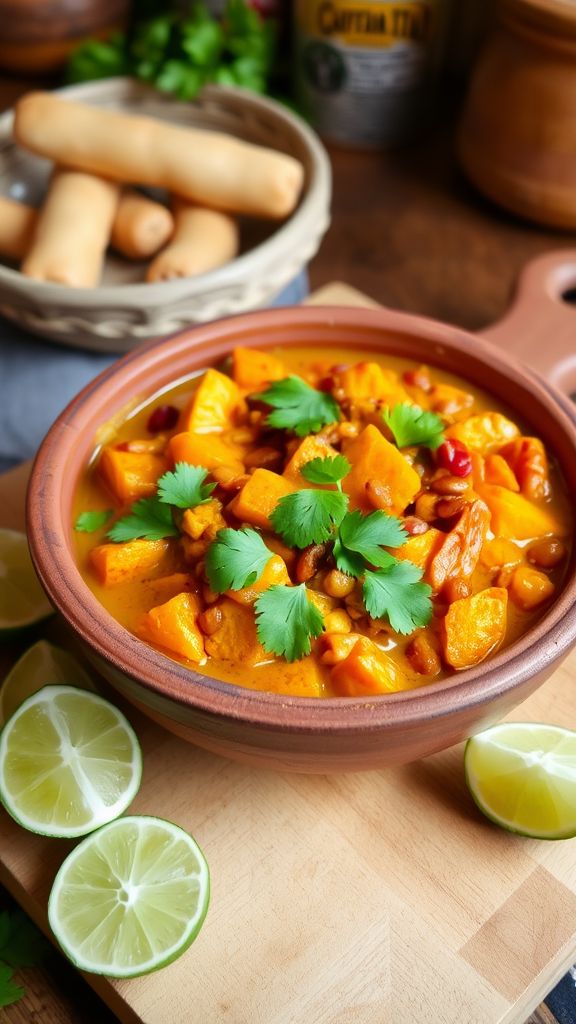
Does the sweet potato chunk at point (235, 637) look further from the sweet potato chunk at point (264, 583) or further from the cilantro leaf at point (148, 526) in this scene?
the cilantro leaf at point (148, 526)

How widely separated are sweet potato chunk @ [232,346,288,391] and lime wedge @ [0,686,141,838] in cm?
86

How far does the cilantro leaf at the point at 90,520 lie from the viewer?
227 cm

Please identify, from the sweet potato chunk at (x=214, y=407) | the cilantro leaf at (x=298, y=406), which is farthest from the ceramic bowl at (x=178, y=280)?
the cilantro leaf at (x=298, y=406)

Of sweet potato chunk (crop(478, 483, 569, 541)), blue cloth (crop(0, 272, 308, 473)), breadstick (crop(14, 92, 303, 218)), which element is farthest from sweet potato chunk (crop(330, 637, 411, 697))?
breadstick (crop(14, 92, 303, 218))

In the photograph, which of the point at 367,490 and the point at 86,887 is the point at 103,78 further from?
the point at 86,887

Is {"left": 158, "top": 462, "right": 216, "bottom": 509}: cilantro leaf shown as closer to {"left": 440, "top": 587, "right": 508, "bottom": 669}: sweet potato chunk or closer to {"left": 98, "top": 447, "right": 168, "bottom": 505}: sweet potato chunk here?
{"left": 98, "top": 447, "right": 168, "bottom": 505}: sweet potato chunk

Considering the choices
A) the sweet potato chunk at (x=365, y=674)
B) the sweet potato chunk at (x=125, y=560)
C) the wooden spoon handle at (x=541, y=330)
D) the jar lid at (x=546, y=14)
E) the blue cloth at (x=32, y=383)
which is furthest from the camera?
the jar lid at (x=546, y=14)

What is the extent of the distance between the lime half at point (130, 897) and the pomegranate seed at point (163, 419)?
0.93 m

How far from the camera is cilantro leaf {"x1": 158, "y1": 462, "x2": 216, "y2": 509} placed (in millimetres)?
2154

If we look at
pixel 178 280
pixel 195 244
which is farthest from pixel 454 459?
pixel 195 244

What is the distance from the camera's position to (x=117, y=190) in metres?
3.59

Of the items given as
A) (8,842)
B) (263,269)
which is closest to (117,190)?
(263,269)

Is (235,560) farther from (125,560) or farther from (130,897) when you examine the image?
(130,897)

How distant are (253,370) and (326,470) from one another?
498mm
